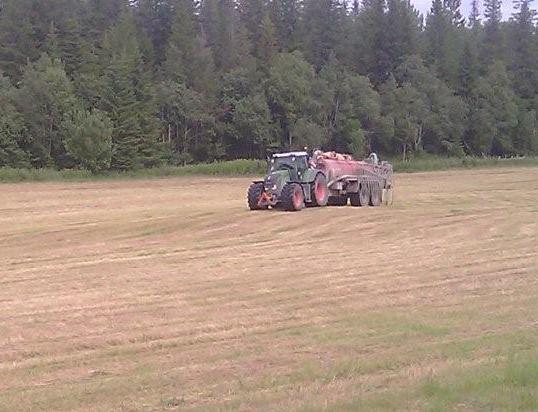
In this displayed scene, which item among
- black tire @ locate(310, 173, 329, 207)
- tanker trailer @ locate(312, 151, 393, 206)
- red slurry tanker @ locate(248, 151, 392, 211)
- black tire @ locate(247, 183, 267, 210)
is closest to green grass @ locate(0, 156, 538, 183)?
tanker trailer @ locate(312, 151, 393, 206)

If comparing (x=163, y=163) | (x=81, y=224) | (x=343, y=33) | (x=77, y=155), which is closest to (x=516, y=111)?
(x=343, y=33)

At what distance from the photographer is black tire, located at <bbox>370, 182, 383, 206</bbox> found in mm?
28562

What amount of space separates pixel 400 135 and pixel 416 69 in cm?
868

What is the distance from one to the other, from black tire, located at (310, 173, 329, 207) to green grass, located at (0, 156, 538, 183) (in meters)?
24.9

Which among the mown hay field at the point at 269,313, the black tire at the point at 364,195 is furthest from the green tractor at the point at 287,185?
the black tire at the point at 364,195

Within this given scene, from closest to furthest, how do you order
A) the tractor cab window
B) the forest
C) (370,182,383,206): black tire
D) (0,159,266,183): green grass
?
the tractor cab window < (370,182,383,206): black tire < (0,159,266,183): green grass < the forest

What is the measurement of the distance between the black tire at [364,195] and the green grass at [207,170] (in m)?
22.9

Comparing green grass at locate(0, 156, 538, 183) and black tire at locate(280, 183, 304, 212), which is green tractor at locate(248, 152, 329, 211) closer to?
black tire at locate(280, 183, 304, 212)

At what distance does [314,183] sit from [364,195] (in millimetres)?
3379

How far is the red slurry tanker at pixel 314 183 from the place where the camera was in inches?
959

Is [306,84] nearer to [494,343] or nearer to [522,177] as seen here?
[522,177]

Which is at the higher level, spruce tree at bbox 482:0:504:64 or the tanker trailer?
spruce tree at bbox 482:0:504:64

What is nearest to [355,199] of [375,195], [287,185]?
[375,195]

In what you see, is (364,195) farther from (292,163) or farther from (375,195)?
(292,163)
